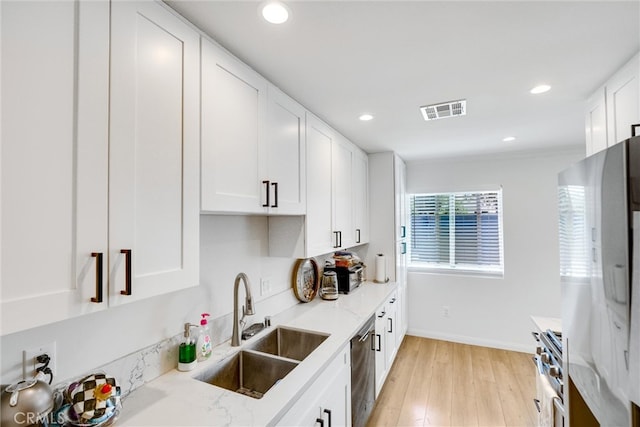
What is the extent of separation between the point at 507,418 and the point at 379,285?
57.2 inches

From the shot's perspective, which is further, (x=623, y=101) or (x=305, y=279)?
(x=305, y=279)

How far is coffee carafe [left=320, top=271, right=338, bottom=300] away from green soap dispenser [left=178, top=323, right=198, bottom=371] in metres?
1.36

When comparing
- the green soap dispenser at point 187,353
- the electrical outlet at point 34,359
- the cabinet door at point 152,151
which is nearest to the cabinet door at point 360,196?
the green soap dispenser at point 187,353

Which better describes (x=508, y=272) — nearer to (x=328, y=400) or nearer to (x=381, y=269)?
(x=381, y=269)

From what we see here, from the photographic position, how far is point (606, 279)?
Answer: 736 millimetres

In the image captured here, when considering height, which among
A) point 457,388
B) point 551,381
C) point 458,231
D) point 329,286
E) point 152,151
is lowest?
point 457,388

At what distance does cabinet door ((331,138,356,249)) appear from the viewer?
8.14 ft

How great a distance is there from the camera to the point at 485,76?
5.41 ft

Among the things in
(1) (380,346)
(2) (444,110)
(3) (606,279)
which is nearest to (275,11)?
(3) (606,279)

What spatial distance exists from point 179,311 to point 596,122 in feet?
8.38

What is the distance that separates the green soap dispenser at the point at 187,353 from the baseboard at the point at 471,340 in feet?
11.1

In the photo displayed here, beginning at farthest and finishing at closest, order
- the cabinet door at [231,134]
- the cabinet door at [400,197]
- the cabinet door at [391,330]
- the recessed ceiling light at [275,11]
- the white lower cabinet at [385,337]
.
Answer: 1. the cabinet door at [400,197]
2. the cabinet door at [391,330]
3. the white lower cabinet at [385,337]
4. the cabinet door at [231,134]
5. the recessed ceiling light at [275,11]

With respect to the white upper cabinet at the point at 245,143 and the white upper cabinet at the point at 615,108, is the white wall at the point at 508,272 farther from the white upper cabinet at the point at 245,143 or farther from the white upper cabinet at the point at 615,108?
the white upper cabinet at the point at 245,143

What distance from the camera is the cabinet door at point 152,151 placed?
2.96ft
